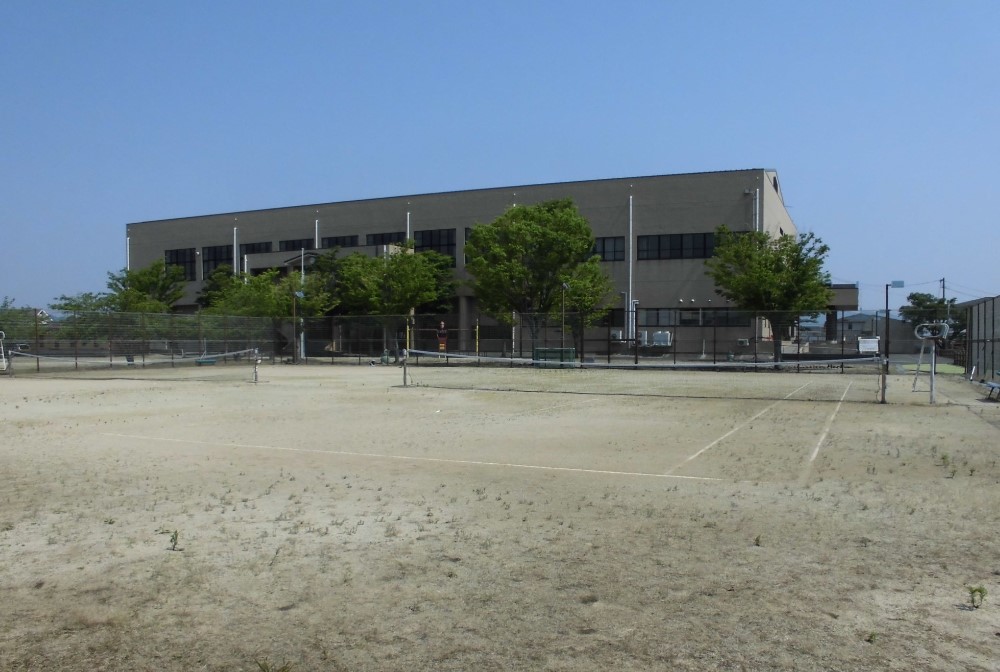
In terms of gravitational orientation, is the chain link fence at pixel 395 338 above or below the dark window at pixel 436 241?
below

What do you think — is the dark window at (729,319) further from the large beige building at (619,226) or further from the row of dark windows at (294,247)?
the row of dark windows at (294,247)

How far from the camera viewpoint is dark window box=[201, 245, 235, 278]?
77.5 m

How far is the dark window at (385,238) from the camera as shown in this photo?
223ft

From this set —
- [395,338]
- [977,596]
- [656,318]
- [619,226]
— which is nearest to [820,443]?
[977,596]

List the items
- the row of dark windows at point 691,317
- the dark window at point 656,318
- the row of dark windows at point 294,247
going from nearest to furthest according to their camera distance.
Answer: the row of dark windows at point 691,317, the dark window at point 656,318, the row of dark windows at point 294,247

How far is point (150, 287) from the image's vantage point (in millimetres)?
73250

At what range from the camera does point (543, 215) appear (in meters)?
52.3

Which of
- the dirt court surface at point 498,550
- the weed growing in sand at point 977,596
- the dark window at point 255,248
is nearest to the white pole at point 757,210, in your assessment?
the dark window at point 255,248

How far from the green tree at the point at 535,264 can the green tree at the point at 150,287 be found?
102 ft

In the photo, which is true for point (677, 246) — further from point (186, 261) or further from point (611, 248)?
point (186, 261)

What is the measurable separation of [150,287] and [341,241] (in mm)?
18558

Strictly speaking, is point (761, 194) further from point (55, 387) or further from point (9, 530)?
point (9, 530)

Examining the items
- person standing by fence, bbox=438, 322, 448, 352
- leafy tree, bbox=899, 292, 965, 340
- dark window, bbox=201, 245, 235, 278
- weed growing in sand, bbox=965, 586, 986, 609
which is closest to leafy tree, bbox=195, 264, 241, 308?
dark window, bbox=201, 245, 235, 278

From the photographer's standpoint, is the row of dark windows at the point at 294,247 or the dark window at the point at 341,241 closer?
the row of dark windows at the point at 294,247
